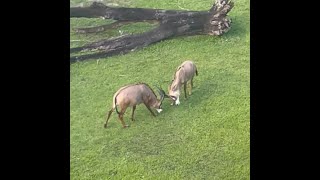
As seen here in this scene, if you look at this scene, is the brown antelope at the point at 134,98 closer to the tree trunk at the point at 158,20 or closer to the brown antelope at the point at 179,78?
the brown antelope at the point at 179,78

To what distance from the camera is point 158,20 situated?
219 cm

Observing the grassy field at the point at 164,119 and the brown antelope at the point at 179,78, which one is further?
the brown antelope at the point at 179,78

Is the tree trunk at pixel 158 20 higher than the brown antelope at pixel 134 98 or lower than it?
higher

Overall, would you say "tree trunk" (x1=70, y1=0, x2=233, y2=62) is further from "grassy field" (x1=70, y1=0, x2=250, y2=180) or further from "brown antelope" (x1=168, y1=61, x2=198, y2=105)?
"brown antelope" (x1=168, y1=61, x2=198, y2=105)

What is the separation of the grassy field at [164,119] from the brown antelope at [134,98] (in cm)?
2

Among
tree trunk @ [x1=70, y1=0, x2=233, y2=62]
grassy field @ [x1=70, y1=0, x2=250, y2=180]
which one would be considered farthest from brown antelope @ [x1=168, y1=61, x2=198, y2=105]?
tree trunk @ [x1=70, y1=0, x2=233, y2=62]

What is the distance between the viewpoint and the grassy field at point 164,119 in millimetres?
1813

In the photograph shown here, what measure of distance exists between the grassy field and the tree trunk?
0.03 metres

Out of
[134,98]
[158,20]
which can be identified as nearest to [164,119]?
Answer: [134,98]

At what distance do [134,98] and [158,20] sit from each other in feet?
1.34

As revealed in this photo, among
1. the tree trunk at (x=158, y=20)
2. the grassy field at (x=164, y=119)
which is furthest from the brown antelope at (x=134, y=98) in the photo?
the tree trunk at (x=158, y=20)

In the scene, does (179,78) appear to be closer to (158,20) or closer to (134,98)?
Result: (134,98)
